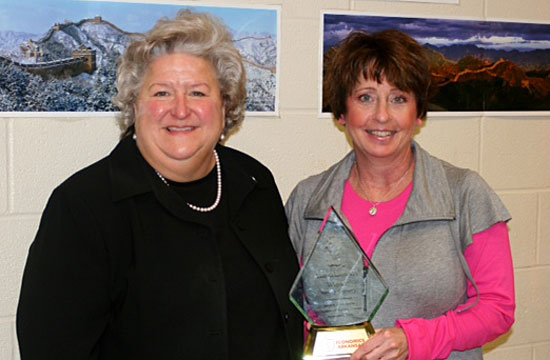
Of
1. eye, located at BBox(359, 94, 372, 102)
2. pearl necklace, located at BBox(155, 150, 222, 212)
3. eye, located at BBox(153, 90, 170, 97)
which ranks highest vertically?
eye, located at BBox(359, 94, 372, 102)

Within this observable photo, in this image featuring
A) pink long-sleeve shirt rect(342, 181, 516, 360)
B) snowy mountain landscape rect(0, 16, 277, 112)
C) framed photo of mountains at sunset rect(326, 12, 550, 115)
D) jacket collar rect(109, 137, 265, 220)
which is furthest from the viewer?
framed photo of mountains at sunset rect(326, 12, 550, 115)

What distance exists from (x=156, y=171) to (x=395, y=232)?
0.60m

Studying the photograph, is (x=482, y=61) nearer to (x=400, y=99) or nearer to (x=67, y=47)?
(x=400, y=99)

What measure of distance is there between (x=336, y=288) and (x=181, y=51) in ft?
2.09

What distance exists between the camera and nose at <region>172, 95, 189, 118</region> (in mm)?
1488

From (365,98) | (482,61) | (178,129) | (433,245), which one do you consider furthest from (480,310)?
(482,61)

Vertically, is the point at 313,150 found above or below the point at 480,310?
above

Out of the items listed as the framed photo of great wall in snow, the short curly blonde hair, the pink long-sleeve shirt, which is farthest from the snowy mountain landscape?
the pink long-sleeve shirt

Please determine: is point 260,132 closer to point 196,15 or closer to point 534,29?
point 196,15

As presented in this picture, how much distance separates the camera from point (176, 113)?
149 cm

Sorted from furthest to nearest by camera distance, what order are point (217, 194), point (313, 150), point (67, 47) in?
point (313, 150)
point (67, 47)
point (217, 194)

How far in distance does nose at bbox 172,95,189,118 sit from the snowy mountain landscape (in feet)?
1.17

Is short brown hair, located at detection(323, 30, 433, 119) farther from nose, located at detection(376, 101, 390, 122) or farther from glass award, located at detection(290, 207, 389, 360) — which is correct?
glass award, located at detection(290, 207, 389, 360)

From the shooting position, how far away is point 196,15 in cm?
159
